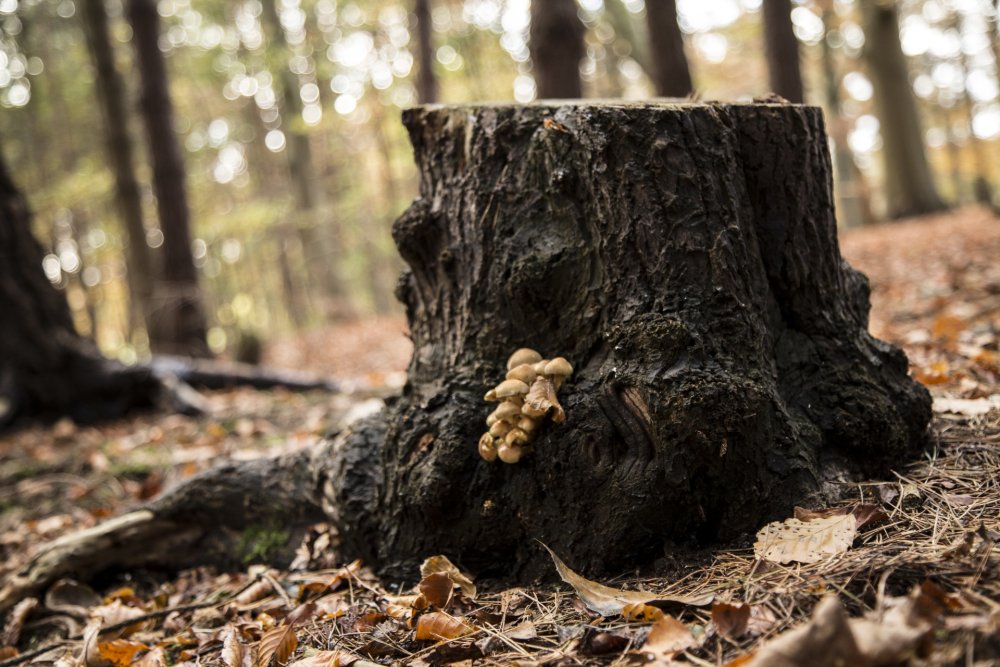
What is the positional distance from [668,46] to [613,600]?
735cm

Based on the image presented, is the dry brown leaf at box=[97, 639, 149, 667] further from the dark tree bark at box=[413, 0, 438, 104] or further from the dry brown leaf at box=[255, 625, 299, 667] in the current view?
the dark tree bark at box=[413, 0, 438, 104]

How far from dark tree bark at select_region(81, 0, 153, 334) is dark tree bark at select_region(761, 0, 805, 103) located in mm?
8855

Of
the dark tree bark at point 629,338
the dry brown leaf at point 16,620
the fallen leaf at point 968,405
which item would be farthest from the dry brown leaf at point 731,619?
the dry brown leaf at point 16,620

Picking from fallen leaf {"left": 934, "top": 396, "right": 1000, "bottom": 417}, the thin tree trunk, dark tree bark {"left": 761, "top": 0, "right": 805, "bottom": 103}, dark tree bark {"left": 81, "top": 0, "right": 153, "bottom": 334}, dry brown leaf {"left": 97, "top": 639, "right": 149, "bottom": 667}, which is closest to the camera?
dry brown leaf {"left": 97, "top": 639, "right": 149, "bottom": 667}

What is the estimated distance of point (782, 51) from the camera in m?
9.49

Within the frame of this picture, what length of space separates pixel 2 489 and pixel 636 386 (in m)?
4.27

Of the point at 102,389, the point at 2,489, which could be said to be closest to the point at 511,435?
the point at 2,489

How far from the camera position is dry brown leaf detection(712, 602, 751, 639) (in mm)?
1688

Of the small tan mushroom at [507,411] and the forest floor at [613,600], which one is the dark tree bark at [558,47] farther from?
the small tan mushroom at [507,411]

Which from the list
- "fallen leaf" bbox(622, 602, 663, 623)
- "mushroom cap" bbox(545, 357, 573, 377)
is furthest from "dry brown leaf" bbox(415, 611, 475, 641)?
"mushroom cap" bbox(545, 357, 573, 377)

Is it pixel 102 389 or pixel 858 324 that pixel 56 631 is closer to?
pixel 858 324

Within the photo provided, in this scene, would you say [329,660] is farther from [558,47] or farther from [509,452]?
[558,47]

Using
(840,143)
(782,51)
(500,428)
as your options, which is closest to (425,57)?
(782,51)

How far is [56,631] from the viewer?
289 centimetres
